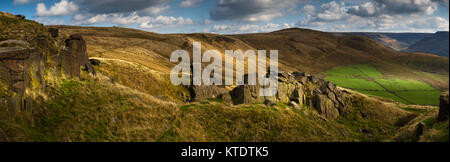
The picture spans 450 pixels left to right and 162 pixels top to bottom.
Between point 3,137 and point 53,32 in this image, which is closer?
point 3,137

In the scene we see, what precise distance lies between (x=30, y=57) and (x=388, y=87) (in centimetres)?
15805

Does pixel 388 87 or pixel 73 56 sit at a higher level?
pixel 73 56

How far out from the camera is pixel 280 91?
140 feet

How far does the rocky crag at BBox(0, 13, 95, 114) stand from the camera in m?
21.3

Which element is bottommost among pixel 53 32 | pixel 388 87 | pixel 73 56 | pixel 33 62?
pixel 388 87

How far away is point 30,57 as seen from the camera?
23641 mm

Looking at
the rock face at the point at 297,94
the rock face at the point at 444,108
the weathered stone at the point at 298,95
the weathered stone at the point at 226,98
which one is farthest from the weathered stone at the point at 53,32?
the rock face at the point at 444,108

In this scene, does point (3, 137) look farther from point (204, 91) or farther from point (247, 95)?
point (204, 91)

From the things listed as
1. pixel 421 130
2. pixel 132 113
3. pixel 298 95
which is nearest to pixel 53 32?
pixel 132 113

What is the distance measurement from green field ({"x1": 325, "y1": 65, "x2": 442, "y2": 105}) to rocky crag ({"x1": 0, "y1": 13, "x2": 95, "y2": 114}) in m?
123

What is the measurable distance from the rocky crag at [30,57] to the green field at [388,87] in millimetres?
122967
